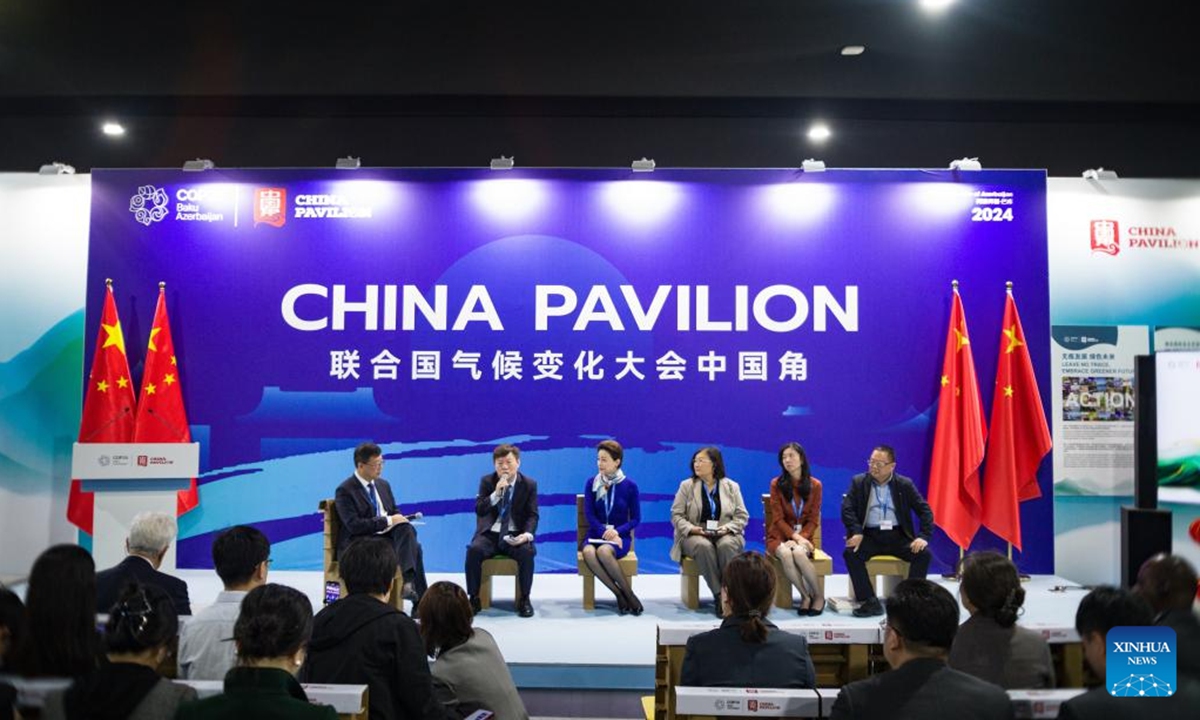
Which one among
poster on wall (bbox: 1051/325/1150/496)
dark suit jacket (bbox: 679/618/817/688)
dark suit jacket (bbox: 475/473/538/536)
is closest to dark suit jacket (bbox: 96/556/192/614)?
dark suit jacket (bbox: 679/618/817/688)

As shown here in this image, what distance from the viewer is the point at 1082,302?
6137 millimetres

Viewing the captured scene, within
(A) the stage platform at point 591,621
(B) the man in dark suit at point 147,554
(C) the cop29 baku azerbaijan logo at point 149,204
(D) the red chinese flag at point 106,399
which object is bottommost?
(A) the stage platform at point 591,621

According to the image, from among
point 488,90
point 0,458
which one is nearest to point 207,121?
point 488,90

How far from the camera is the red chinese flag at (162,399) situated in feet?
19.2

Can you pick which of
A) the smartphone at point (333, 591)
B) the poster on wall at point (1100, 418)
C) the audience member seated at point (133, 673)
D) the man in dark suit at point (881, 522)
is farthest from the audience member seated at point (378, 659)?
the poster on wall at point (1100, 418)

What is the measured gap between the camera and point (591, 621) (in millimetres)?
4840

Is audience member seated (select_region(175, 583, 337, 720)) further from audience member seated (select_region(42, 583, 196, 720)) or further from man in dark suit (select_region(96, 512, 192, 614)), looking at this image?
man in dark suit (select_region(96, 512, 192, 614))

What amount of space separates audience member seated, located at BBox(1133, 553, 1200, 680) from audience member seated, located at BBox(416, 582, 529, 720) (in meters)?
1.56

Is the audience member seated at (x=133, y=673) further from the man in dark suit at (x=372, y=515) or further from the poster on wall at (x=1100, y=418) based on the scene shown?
the poster on wall at (x=1100, y=418)

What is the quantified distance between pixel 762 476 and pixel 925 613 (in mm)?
4357

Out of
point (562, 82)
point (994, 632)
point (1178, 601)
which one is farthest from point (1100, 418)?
point (1178, 601)

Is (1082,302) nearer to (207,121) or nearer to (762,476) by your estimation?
(762,476)

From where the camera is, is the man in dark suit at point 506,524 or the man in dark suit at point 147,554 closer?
the man in dark suit at point 147,554

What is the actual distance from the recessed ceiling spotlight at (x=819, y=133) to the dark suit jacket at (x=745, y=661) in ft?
15.8
